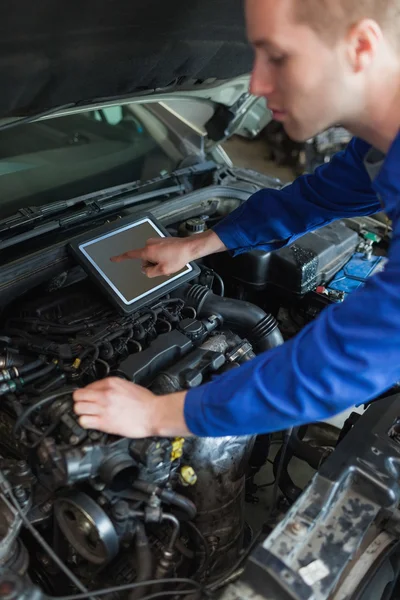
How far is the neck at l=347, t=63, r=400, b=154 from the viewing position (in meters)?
0.81

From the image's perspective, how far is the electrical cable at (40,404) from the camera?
1.02 metres

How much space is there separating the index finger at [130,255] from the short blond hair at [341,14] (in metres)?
0.72

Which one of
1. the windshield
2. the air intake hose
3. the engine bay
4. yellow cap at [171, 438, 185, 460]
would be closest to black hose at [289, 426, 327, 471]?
the engine bay

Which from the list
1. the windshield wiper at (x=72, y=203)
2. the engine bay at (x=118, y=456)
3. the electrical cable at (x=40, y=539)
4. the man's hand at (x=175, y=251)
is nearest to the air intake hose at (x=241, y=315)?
the engine bay at (x=118, y=456)

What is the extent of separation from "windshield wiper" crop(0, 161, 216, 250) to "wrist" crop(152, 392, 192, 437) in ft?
2.40

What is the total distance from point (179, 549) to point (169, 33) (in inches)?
48.6

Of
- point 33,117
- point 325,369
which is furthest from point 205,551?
point 33,117

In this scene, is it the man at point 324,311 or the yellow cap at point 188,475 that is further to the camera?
the yellow cap at point 188,475

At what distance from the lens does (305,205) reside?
1274 mm

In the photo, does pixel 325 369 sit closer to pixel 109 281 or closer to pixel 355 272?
pixel 109 281

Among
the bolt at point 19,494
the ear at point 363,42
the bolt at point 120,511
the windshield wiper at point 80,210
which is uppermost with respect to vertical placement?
the windshield wiper at point 80,210

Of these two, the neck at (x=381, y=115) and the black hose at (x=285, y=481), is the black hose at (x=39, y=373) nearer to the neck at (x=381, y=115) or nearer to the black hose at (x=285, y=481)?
the black hose at (x=285, y=481)

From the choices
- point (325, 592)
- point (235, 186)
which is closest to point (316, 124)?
point (325, 592)

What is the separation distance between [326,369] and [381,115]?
1.38ft
